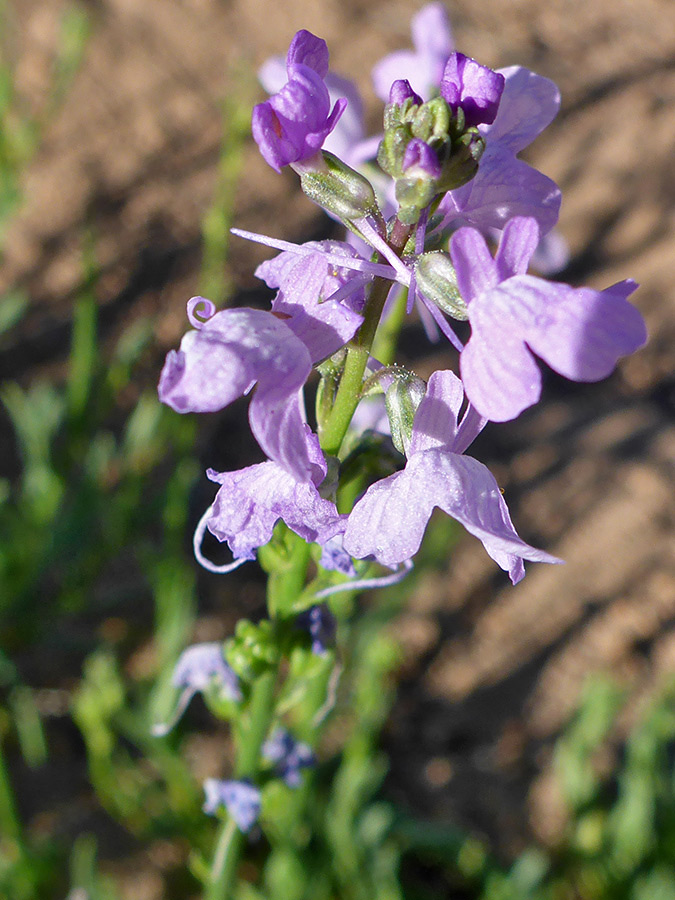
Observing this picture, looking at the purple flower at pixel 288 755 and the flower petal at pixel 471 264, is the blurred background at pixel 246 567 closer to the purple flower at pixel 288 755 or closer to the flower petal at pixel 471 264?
the purple flower at pixel 288 755

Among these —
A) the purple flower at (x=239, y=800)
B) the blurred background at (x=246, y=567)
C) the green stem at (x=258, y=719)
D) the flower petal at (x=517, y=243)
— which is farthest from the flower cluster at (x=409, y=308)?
the blurred background at (x=246, y=567)

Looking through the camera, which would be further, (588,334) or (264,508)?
(264,508)

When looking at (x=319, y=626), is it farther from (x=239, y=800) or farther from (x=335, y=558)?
(x=239, y=800)

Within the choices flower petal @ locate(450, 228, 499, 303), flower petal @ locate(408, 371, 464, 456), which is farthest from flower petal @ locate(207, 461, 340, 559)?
flower petal @ locate(450, 228, 499, 303)

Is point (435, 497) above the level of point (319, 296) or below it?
below

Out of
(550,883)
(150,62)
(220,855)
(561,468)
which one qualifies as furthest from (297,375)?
(150,62)

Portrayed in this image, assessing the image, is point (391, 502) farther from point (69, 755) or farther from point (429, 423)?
point (69, 755)

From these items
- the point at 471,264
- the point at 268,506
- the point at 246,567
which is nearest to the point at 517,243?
the point at 471,264
